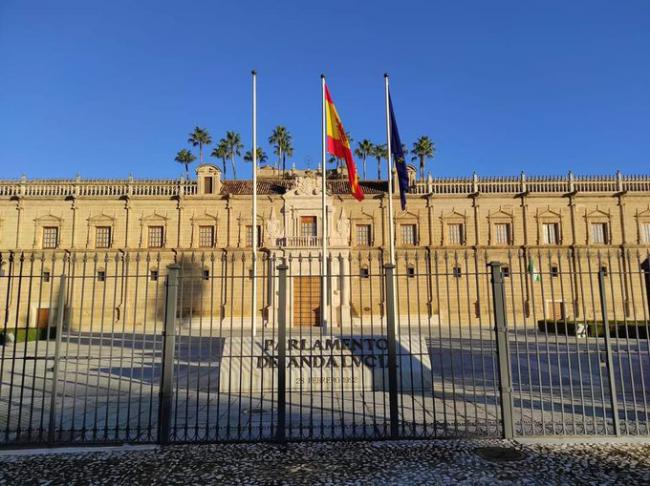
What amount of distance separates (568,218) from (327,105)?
24.8 metres

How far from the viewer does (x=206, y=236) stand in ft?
106

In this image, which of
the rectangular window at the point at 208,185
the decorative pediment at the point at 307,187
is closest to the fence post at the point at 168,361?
the decorative pediment at the point at 307,187

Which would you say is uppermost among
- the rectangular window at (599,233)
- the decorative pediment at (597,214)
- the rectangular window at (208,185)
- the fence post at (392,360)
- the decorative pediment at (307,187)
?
the rectangular window at (208,185)

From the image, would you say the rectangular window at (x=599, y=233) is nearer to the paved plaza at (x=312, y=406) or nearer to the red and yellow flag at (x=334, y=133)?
the paved plaza at (x=312, y=406)

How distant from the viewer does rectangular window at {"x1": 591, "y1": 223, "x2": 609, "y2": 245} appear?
104ft

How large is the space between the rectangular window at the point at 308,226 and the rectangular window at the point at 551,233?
16.5m

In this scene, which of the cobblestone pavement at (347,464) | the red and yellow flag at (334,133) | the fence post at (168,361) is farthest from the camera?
the red and yellow flag at (334,133)

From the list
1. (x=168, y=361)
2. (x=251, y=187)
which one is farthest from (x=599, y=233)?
(x=168, y=361)

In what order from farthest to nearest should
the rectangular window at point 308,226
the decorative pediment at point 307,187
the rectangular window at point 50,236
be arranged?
the rectangular window at point 50,236 → the decorative pediment at point 307,187 → the rectangular window at point 308,226

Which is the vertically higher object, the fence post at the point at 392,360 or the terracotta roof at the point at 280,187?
the terracotta roof at the point at 280,187

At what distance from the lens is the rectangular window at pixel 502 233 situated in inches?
1260

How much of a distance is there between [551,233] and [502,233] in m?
3.51

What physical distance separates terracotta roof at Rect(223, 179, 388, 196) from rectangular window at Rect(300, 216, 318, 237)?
3161 mm

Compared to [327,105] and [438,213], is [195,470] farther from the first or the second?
[438,213]
